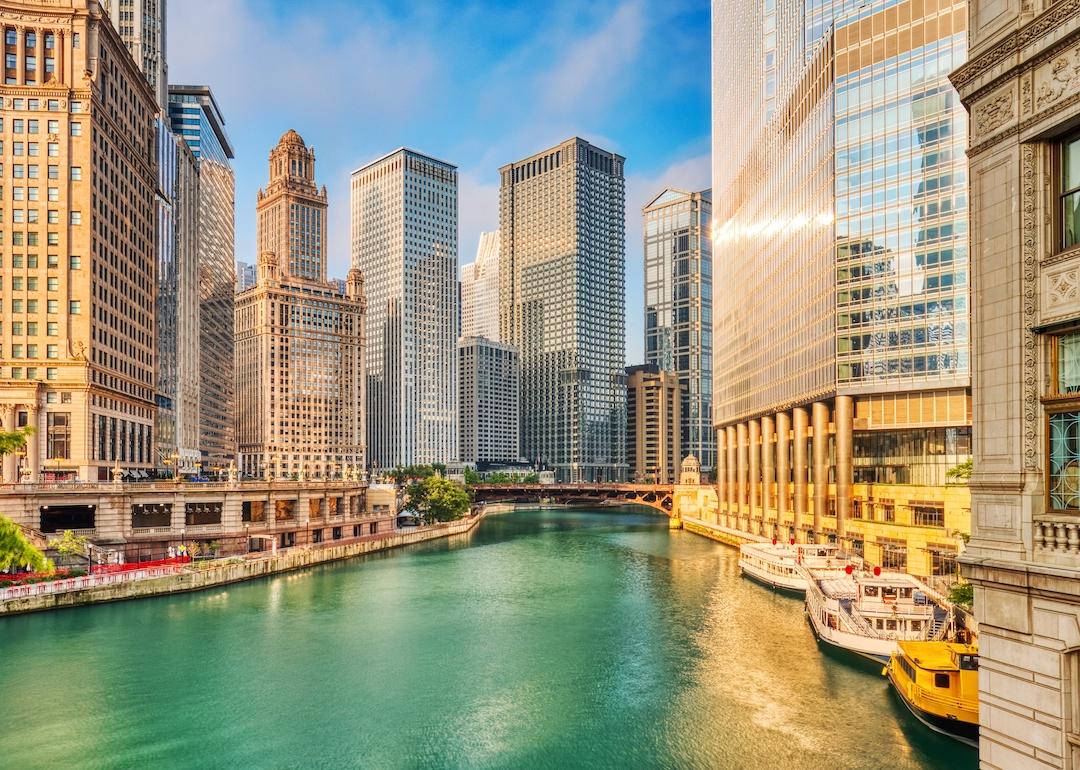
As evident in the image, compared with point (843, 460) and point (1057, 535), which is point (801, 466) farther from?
point (1057, 535)

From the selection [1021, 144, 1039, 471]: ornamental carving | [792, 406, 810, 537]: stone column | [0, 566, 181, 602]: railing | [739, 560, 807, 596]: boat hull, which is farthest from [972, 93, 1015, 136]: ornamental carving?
[792, 406, 810, 537]: stone column

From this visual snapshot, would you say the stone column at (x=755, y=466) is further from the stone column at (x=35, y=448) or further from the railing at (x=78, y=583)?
the stone column at (x=35, y=448)

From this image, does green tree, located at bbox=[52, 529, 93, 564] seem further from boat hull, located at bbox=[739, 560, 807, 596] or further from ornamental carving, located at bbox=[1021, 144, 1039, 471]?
ornamental carving, located at bbox=[1021, 144, 1039, 471]

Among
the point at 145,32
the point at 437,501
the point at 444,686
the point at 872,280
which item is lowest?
the point at 437,501

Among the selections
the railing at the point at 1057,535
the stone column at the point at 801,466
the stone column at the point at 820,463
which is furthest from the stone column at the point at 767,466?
the railing at the point at 1057,535

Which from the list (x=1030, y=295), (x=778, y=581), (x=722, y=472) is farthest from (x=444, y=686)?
(x=722, y=472)

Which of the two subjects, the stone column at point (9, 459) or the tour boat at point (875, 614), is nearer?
the tour boat at point (875, 614)

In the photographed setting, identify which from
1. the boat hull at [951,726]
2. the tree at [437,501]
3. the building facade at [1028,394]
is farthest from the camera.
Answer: the tree at [437,501]
